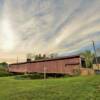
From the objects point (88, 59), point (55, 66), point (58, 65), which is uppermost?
point (88, 59)

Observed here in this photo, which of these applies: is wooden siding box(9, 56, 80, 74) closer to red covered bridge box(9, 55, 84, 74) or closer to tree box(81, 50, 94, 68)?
red covered bridge box(9, 55, 84, 74)

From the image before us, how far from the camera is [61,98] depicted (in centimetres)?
1470

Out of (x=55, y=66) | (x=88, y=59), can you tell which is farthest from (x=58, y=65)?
(x=88, y=59)

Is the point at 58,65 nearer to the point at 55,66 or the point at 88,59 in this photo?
the point at 55,66

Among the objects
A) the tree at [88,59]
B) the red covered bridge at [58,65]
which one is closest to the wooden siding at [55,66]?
the red covered bridge at [58,65]

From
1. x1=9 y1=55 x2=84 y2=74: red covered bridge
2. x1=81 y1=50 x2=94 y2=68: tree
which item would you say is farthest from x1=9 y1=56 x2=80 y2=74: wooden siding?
x1=81 y1=50 x2=94 y2=68: tree

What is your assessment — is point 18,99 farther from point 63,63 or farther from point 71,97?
point 63,63

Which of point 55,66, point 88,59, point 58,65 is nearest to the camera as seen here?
point 58,65

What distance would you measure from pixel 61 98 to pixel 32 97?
7.65 feet

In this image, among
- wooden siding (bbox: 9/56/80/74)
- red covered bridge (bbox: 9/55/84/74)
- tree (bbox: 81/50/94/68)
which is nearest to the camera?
red covered bridge (bbox: 9/55/84/74)

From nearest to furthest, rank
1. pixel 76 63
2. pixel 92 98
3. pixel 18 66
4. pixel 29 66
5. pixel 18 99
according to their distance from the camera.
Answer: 1. pixel 92 98
2. pixel 18 99
3. pixel 76 63
4. pixel 29 66
5. pixel 18 66

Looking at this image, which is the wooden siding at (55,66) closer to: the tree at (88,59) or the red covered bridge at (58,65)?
the red covered bridge at (58,65)

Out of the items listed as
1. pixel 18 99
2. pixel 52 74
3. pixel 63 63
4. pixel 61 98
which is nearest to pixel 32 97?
pixel 18 99

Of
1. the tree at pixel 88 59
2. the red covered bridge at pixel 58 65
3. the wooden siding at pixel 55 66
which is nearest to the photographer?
the red covered bridge at pixel 58 65
